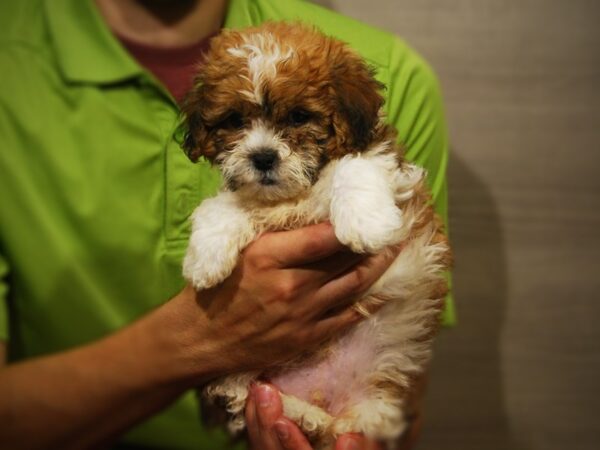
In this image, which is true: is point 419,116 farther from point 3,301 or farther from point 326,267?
point 3,301

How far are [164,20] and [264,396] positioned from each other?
76 cm

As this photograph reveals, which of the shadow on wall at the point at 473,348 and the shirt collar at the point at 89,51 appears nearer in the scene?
the shirt collar at the point at 89,51

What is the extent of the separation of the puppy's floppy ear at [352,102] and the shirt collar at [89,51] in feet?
1.35

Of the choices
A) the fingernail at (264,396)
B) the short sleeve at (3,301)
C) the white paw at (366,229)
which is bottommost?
the short sleeve at (3,301)

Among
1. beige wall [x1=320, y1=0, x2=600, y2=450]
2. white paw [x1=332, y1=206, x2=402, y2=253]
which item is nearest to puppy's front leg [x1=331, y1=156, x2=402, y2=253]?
white paw [x1=332, y1=206, x2=402, y2=253]

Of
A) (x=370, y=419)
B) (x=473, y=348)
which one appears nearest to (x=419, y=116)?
(x=370, y=419)

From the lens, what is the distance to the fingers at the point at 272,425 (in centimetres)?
95

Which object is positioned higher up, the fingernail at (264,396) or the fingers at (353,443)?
the fingernail at (264,396)

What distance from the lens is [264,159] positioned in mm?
908

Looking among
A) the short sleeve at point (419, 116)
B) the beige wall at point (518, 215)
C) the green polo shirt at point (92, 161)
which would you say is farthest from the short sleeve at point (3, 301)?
the beige wall at point (518, 215)

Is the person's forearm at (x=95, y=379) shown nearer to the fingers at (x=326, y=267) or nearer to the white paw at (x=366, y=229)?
the fingers at (x=326, y=267)

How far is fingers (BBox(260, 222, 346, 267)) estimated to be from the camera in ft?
3.07

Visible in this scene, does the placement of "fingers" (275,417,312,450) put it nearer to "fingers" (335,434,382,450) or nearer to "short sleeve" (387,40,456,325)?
"fingers" (335,434,382,450)

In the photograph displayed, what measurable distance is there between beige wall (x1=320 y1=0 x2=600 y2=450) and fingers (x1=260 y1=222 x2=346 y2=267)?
2.25ft
